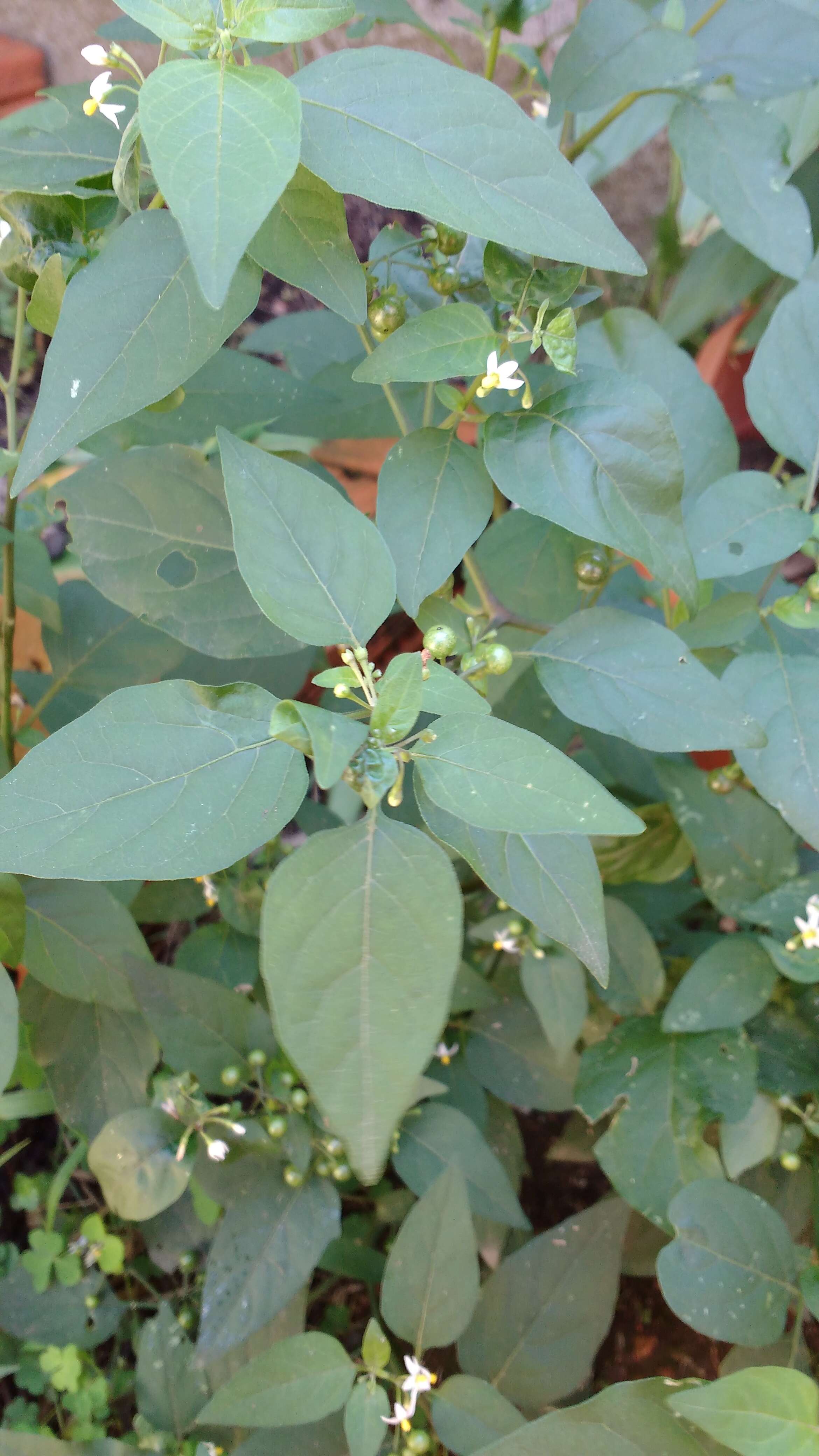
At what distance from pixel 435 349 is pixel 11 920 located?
1.72 feet

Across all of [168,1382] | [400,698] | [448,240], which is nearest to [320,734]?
[400,698]

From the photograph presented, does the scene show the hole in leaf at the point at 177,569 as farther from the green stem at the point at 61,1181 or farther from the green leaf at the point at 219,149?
the green stem at the point at 61,1181

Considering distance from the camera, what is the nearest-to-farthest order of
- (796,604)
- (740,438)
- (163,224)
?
1. (163,224)
2. (796,604)
3. (740,438)

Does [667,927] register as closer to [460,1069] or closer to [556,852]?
[460,1069]

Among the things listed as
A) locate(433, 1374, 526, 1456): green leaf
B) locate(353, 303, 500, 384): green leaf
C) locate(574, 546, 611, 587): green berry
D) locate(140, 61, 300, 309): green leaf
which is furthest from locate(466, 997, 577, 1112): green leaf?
locate(140, 61, 300, 309): green leaf

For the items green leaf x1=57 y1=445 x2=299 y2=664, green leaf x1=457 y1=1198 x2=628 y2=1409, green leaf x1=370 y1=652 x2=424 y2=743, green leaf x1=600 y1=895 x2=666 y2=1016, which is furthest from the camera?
green leaf x1=600 y1=895 x2=666 y2=1016

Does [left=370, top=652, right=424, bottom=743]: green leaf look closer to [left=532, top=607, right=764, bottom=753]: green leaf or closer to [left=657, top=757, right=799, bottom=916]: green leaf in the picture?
[left=532, top=607, right=764, bottom=753]: green leaf

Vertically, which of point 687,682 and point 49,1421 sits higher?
point 687,682

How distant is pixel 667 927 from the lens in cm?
115

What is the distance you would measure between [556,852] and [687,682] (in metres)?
0.15

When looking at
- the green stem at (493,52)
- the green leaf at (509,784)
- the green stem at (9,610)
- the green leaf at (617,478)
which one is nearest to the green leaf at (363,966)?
the green leaf at (509,784)

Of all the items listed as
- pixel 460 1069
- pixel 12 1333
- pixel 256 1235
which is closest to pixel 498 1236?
pixel 460 1069

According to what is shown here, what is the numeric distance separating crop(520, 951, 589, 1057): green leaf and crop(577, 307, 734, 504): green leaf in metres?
0.47

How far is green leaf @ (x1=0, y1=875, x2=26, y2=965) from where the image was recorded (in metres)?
0.67
